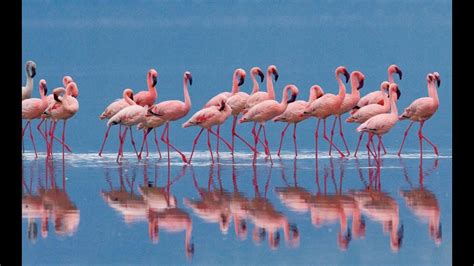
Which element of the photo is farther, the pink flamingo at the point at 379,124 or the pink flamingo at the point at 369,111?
the pink flamingo at the point at 369,111

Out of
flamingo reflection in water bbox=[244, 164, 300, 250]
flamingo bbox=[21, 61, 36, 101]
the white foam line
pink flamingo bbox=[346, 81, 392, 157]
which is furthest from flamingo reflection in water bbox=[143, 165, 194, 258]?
flamingo bbox=[21, 61, 36, 101]

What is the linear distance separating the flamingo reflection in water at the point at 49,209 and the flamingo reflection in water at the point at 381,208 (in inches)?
92.6

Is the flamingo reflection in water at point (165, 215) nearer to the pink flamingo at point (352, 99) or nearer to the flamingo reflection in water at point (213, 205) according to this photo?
the flamingo reflection in water at point (213, 205)

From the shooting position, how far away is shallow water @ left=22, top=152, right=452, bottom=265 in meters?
7.89

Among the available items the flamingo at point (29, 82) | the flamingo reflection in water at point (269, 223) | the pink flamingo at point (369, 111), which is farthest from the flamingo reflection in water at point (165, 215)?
the flamingo at point (29, 82)

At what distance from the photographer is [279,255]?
25.6 ft

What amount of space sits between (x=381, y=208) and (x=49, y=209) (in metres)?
2.78

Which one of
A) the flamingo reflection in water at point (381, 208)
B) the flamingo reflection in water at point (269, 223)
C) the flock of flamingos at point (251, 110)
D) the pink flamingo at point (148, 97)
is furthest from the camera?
the pink flamingo at point (148, 97)

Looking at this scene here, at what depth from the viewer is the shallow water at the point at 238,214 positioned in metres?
7.89

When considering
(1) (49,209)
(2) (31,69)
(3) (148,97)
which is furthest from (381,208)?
(2) (31,69)

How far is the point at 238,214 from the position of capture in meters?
9.48

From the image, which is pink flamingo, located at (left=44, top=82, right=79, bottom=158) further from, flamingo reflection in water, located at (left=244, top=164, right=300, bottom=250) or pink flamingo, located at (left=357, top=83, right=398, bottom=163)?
flamingo reflection in water, located at (left=244, top=164, right=300, bottom=250)

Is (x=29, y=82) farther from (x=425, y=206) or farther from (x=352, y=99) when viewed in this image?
(x=425, y=206)

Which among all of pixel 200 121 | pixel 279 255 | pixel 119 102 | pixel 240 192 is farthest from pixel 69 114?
pixel 279 255
